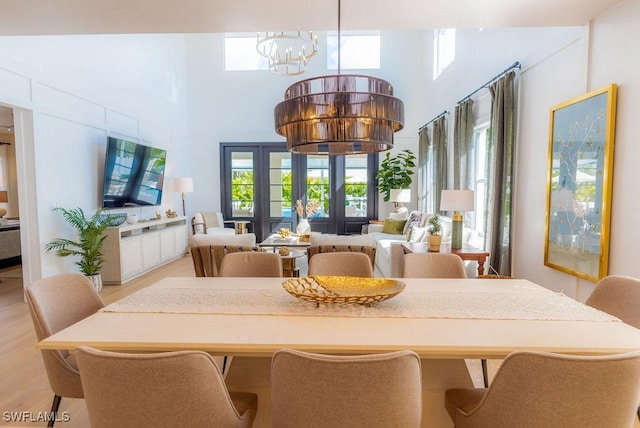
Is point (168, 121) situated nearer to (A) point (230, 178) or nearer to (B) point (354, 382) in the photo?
(A) point (230, 178)

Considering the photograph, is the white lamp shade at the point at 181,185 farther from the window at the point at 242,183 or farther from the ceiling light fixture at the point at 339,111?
the ceiling light fixture at the point at 339,111

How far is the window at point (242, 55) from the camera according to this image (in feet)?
26.5

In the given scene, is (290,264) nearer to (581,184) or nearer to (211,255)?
(211,255)

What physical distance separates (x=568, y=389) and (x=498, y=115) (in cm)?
344

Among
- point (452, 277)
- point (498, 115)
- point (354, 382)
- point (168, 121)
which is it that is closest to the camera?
point (354, 382)

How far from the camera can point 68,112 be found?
452cm

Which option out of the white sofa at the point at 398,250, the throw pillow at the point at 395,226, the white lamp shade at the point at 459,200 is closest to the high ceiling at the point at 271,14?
the white lamp shade at the point at 459,200

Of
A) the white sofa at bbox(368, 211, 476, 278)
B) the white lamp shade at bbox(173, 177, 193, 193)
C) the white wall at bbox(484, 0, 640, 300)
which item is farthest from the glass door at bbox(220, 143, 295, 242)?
the white wall at bbox(484, 0, 640, 300)

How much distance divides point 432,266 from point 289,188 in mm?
6067

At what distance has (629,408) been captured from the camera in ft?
3.67

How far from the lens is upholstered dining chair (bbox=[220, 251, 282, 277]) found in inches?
102

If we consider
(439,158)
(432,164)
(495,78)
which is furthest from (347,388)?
(432,164)

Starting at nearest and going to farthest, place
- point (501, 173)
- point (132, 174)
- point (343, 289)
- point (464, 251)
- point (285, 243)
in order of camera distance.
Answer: point (343, 289), point (464, 251), point (501, 173), point (285, 243), point (132, 174)

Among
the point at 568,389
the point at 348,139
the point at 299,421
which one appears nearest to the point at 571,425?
the point at 568,389
